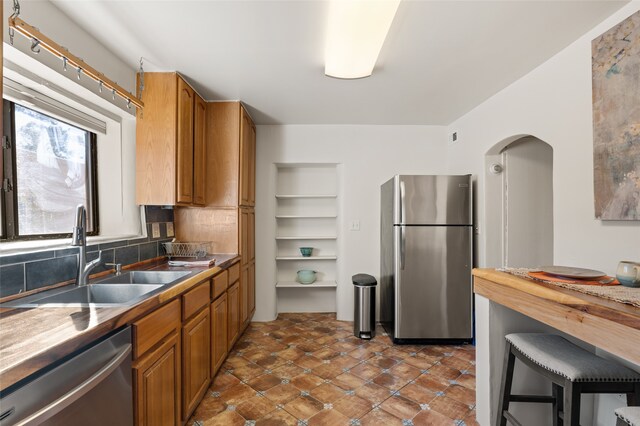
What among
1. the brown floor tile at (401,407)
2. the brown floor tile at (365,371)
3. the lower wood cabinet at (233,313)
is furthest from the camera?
the lower wood cabinet at (233,313)

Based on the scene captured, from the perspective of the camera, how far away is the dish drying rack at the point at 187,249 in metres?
2.55

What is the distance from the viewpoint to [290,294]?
379 centimetres

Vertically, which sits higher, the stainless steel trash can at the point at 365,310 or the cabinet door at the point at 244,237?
the cabinet door at the point at 244,237

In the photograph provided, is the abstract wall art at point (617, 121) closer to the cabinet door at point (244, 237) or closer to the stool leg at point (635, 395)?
the stool leg at point (635, 395)

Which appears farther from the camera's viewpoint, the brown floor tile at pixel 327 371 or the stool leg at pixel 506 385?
the brown floor tile at pixel 327 371

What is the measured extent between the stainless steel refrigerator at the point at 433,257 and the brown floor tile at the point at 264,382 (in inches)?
49.9

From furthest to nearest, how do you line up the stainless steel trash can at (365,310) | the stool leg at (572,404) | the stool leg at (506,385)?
the stainless steel trash can at (365,310)
the stool leg at (506,385)
the stool leg at (572,404)

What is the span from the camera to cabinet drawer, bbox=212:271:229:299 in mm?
2123

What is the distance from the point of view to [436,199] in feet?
9.30

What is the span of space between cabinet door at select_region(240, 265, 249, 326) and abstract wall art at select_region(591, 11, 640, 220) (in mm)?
2763

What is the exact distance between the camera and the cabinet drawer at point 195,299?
65.5 inches

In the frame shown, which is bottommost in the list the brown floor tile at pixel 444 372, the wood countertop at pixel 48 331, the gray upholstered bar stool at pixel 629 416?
the brown floor tile at pixel 444 372

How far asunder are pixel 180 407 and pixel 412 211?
2372 millimetres

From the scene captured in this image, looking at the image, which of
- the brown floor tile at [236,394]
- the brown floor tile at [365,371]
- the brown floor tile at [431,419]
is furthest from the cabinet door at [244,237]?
the brown floor tile at [431,419]
